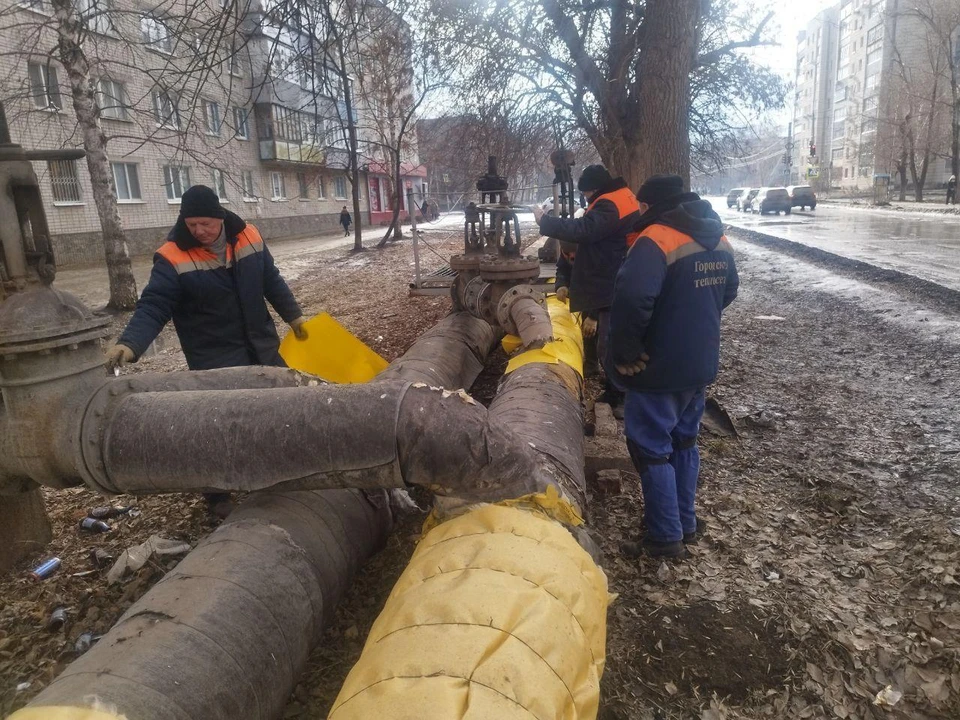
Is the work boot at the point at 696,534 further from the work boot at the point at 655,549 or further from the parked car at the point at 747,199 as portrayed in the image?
the parked car at the point at 747,199

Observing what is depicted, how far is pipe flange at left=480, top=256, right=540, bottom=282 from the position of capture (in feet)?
18.7

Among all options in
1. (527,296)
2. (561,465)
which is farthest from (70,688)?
(527,296)

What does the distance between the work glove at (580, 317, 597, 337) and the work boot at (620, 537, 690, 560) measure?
2.35 meters

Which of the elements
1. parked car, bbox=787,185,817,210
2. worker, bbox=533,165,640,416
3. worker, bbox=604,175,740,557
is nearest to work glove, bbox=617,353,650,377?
worker, bbox=604,175,740,557

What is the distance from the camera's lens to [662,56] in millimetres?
6379

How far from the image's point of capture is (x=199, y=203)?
127 inches

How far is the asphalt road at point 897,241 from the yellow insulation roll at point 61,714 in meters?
9.98

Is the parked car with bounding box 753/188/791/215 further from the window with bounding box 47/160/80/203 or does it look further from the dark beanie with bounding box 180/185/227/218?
the dark beanie with bounding box 180/185/227/218

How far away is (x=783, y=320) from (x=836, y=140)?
69.6 meters

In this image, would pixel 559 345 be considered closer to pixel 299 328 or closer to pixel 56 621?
pixel 299 328

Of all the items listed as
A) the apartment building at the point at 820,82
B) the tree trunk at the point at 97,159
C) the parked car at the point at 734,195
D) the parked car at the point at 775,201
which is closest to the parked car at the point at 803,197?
the parked car at the point at 775,201

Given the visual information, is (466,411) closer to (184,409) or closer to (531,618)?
(531,618)

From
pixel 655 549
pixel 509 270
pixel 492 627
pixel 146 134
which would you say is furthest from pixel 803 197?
pixel 492 627

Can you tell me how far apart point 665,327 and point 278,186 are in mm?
30962
